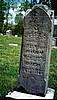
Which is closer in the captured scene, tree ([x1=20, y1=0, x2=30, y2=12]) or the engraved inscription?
the engraved inscription

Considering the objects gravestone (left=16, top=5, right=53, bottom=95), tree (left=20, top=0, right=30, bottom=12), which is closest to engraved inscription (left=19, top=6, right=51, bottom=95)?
gravestone (left=16, top=5, right=53, bottom=95)

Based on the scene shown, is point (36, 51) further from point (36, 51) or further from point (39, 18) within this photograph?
point (39, 18)

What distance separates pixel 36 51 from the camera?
5469 millimetres

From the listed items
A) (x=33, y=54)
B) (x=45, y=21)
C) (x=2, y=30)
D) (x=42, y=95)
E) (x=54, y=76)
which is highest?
(x=45, y=21)

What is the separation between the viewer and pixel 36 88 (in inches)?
217

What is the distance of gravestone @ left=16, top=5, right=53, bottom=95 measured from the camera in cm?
538

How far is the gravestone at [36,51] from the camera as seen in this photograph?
5.38 meters

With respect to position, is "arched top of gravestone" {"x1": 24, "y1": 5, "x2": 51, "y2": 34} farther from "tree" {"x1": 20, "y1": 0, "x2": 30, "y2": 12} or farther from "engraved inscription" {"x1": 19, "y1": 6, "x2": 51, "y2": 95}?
"tree" {"x1": 20, "y1": 0, "x2": 30, "y2": 12}

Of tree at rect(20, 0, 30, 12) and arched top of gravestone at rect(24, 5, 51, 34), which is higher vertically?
arched top of gravestone at rect(24, 5, 51, 34)

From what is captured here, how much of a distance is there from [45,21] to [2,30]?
104 feet

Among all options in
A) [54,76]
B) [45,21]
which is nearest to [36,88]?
[45,21]

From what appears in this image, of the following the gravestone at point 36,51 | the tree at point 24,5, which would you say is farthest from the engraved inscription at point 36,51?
the tree at point 24,5

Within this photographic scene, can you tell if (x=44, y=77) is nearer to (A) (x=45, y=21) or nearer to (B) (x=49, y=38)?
(B) (x=49, y=38)

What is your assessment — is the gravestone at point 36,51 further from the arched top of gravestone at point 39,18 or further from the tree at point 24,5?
the tree at point 24,5
